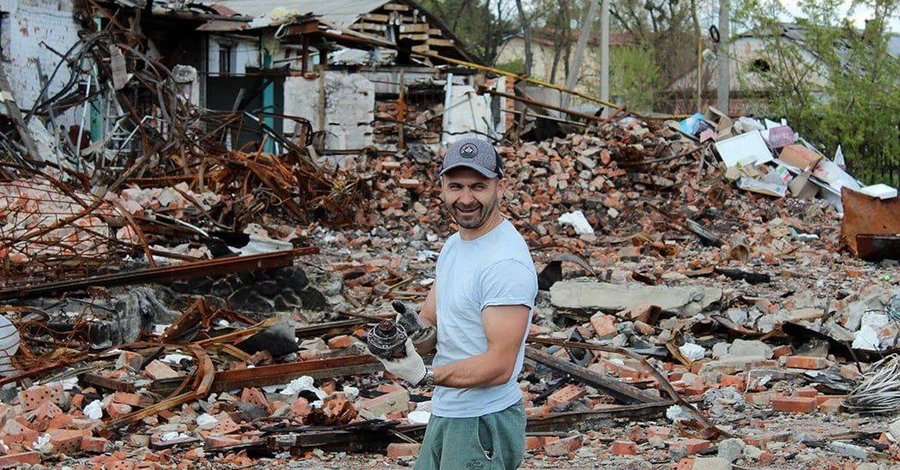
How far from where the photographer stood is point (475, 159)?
310 cm

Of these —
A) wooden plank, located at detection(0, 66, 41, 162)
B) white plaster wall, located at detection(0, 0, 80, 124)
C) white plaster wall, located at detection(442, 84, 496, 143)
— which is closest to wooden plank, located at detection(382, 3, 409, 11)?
white plaster wall, located at detection(442, 84, 496, 143)

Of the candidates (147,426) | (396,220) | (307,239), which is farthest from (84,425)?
(396,220)

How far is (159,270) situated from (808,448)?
5.19 m

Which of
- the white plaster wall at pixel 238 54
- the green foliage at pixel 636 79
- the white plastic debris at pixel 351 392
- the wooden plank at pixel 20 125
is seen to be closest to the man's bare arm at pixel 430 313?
the white plastic debris at pixel 351 392

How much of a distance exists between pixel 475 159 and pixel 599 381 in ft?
13.7

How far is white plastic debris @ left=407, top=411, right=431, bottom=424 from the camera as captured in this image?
622 cm

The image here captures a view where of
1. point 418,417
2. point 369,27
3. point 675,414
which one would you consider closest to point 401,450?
point 418,417

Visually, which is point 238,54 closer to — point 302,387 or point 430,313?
point 302,387

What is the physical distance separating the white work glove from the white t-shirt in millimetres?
122

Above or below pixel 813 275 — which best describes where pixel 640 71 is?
above

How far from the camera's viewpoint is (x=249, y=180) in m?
14.6

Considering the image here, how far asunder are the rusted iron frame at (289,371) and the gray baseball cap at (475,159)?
3742 mm

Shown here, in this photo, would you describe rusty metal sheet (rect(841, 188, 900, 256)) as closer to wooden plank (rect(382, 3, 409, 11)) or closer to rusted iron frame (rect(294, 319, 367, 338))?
rusted iron frame (rect(294, 319, 367, 338))

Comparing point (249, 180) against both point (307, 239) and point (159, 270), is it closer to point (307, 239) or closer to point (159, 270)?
point (307, 239)
